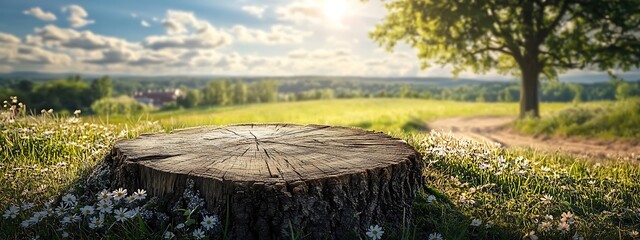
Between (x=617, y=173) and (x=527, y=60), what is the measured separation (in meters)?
17.3

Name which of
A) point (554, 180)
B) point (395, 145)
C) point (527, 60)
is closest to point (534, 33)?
point (527, 60)

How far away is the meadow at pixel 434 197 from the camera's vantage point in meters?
4.66

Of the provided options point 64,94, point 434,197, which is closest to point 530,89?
point 434,197

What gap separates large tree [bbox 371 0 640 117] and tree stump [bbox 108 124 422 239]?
18092 millimetres

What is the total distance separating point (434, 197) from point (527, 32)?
19749mm

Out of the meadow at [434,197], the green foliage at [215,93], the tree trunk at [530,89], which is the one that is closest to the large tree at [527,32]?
the tree trunk at [530,89]

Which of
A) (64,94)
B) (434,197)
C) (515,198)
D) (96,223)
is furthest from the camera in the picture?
(64,94)

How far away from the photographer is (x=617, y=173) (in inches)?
329

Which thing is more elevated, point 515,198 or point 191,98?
point 515,198

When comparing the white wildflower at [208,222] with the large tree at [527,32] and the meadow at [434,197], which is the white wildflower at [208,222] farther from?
the large tree at [527,32]

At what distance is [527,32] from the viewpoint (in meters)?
23.0

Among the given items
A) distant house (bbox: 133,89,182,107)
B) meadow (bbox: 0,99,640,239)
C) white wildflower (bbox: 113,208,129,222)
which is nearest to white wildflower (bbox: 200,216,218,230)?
meadow (bbox: 0,99,640,239)

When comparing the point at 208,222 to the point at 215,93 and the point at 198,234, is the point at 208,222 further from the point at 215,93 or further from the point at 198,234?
the point at 215,93

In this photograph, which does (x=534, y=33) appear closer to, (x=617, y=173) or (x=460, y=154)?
(x=617, y=173)
